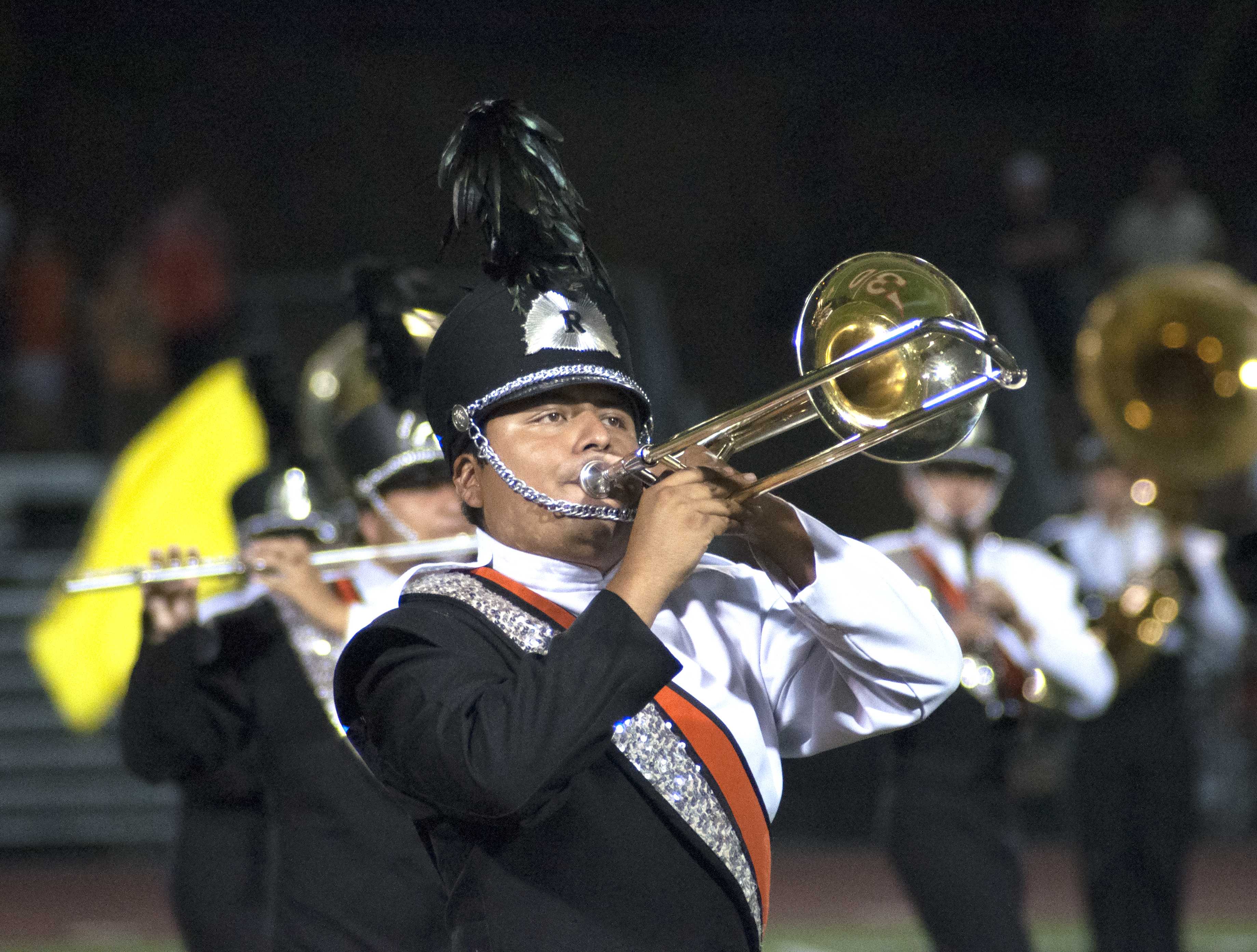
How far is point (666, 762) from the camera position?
2102mm

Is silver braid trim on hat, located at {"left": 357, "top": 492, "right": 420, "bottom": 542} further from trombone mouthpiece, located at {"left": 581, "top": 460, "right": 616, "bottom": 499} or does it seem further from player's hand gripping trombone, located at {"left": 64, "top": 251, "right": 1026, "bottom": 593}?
trombone mouthpiece, located at {"left": 581, "top": 460, "right": 616, "bottom": 499}

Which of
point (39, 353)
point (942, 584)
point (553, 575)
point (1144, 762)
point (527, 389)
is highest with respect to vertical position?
point (527, 389)

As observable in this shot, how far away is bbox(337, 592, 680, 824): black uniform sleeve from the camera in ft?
6.26

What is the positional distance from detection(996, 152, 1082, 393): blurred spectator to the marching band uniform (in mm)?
3871

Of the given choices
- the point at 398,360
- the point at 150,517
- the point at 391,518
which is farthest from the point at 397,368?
the point at 150,517

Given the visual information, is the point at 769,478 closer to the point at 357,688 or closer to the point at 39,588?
the point at 357,688

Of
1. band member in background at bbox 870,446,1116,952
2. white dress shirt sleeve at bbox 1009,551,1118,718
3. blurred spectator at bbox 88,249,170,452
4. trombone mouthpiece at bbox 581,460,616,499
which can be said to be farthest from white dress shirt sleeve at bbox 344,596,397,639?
blurred spectator at bbox 88,249,170,452

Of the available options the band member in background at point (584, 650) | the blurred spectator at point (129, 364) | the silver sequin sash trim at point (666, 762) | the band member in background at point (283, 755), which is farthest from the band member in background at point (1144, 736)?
the blurred spectator at point (129, 364)

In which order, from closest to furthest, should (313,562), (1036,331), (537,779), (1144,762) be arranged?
(537,779), (313,562), (1144,762), (1036,331)

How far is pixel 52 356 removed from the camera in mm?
9984

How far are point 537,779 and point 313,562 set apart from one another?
208 centimetres

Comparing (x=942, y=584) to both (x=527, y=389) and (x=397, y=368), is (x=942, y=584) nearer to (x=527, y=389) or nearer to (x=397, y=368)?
(x=397, y=368)

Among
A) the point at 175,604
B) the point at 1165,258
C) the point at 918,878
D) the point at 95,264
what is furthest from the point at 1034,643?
the point at 95,264

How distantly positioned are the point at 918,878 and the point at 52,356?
22.9 feet
